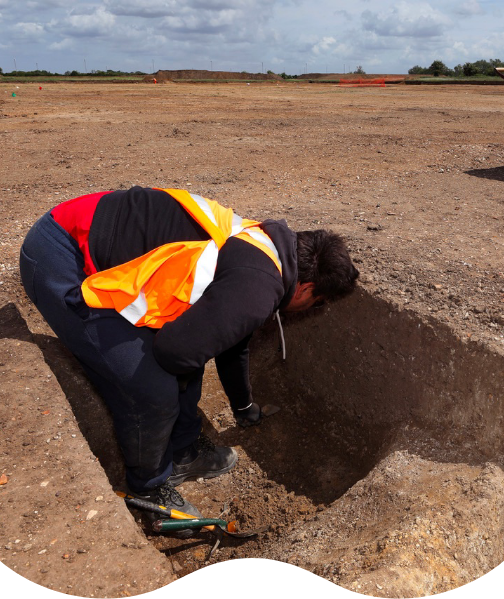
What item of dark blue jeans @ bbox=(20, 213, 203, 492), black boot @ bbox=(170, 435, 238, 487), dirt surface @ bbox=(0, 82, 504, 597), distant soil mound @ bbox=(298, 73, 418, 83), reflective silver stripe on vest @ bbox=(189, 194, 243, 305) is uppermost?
reflective silver stripe on vest @ bbox=(189, 194, 243, 305)

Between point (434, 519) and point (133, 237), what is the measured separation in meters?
1.72

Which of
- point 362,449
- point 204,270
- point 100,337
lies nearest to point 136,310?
point 100,337

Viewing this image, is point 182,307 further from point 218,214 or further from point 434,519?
point 434,519

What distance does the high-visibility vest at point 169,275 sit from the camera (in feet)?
6.52

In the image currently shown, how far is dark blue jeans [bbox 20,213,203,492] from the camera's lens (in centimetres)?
216

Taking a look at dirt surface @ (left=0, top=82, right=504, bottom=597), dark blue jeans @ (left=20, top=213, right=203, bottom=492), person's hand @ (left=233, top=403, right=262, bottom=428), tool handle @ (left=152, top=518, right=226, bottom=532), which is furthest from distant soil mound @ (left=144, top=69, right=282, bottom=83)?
tool handle @ (left=152, top=518, right=226, bottom=532)

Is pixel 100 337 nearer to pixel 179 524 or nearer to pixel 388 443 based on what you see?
pixel 179 524

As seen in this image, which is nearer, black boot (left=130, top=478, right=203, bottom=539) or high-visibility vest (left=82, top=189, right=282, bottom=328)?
high-visibility vest (left=82, top=189, right=282, bottom=328)

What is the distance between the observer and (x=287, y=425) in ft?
12.8

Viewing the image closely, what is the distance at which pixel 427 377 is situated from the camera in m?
3.08

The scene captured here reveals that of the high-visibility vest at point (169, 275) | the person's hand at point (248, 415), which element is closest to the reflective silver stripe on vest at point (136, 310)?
the high-visibility vest at point (169, 275)

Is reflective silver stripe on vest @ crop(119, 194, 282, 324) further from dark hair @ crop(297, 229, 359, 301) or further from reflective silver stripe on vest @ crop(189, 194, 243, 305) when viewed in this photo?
dark hair @ crop(297, 229, 359, 301)

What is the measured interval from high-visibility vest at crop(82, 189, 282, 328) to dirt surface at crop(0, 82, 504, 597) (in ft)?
2.44

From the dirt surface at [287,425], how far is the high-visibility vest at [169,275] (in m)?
0.74
